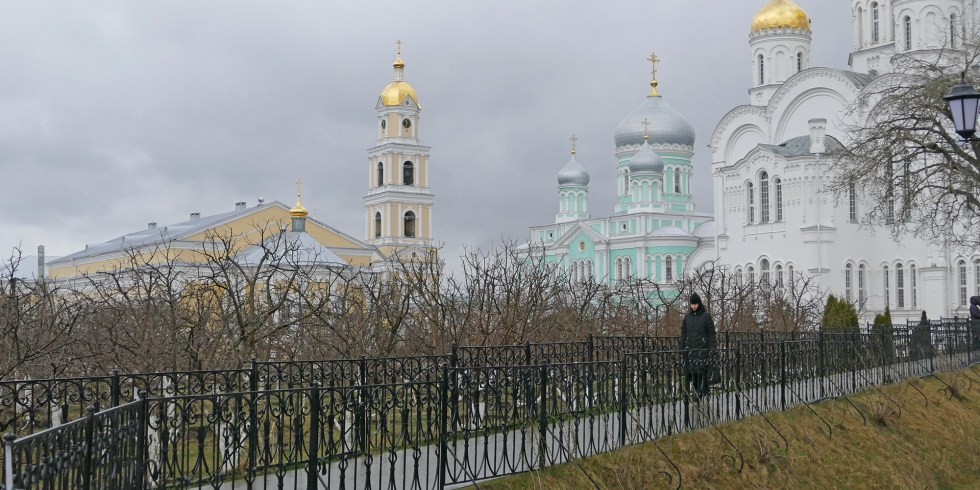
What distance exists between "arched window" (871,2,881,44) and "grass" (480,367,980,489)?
3792 cm

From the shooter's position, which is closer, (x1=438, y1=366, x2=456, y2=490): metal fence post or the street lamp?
(x1=438, y1=366, x2=456, y2=490): metal fence post

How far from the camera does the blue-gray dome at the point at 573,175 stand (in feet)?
243

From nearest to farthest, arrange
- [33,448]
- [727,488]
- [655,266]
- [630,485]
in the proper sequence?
[33,448] < [630,485] < [727,488] < [655,266]

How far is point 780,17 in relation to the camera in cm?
5356

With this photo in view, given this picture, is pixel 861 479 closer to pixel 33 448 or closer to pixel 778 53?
pixel 33 448

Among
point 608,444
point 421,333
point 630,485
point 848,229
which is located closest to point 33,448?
point 630,485

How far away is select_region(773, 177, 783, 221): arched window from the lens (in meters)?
47.5

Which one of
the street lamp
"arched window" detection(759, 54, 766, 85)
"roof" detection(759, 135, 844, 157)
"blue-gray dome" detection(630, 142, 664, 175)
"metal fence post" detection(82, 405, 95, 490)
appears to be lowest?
"metal fence post" detection(82, 405, 95, 490)

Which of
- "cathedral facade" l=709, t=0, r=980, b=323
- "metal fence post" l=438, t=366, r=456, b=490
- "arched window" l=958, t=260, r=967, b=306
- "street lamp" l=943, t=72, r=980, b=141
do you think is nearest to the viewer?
"metal fence post" l=438, t=366, r=456, b=490

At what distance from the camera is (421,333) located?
1791 cm

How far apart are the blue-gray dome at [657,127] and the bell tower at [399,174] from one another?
14658mm

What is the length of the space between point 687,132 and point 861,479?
5882 cm

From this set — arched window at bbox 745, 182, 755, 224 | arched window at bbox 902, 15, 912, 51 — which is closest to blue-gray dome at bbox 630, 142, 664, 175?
arched window at bbox 745, 182, 755, 224

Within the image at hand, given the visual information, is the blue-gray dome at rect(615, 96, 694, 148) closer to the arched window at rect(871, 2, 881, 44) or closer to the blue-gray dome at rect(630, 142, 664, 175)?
the blue-gray dome at rect(630, 142, 664, 175)
